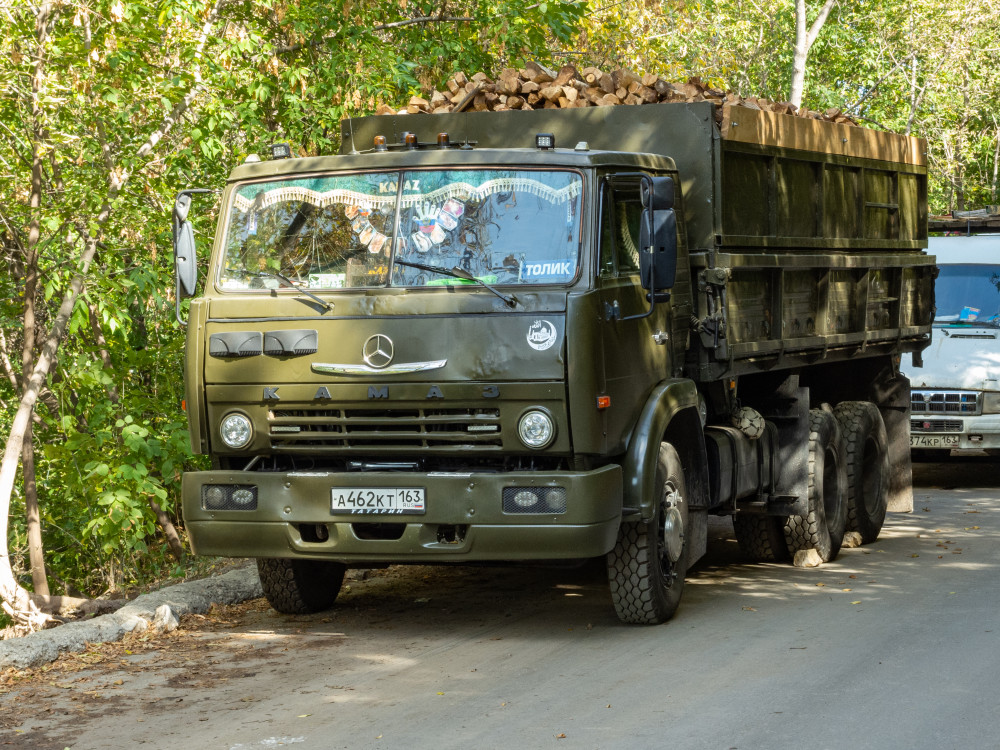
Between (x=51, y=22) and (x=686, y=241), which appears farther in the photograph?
(x=51, y=22)

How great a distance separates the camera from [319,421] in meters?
7.14

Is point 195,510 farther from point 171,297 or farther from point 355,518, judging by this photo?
point 171,297

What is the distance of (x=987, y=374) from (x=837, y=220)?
4.32m

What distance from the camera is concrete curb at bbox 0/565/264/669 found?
23.1 ft

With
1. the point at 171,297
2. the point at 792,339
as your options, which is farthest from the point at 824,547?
the point at 171,297

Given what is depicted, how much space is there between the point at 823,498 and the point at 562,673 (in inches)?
158

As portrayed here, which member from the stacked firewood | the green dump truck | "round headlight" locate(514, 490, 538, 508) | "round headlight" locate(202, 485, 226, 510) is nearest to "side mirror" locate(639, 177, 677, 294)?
the green dump truck

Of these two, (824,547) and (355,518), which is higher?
(355,518)

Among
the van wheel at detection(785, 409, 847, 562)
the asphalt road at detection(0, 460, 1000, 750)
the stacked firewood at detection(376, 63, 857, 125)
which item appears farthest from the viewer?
the van wheel at detection(785, 409, 847, 562)

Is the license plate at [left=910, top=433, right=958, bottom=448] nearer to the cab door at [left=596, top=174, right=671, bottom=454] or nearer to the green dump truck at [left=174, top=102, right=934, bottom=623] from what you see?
the green dump truck at [left=174, top=102, right=934, bottom=623]

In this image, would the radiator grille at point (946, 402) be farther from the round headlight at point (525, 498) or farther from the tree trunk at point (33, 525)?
the tree trunk at point (33, 525)

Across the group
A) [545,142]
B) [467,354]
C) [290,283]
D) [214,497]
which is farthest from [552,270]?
[214,497]

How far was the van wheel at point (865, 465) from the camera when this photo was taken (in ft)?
34.8

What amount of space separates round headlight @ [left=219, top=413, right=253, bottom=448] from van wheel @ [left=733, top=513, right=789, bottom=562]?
4.00 m
